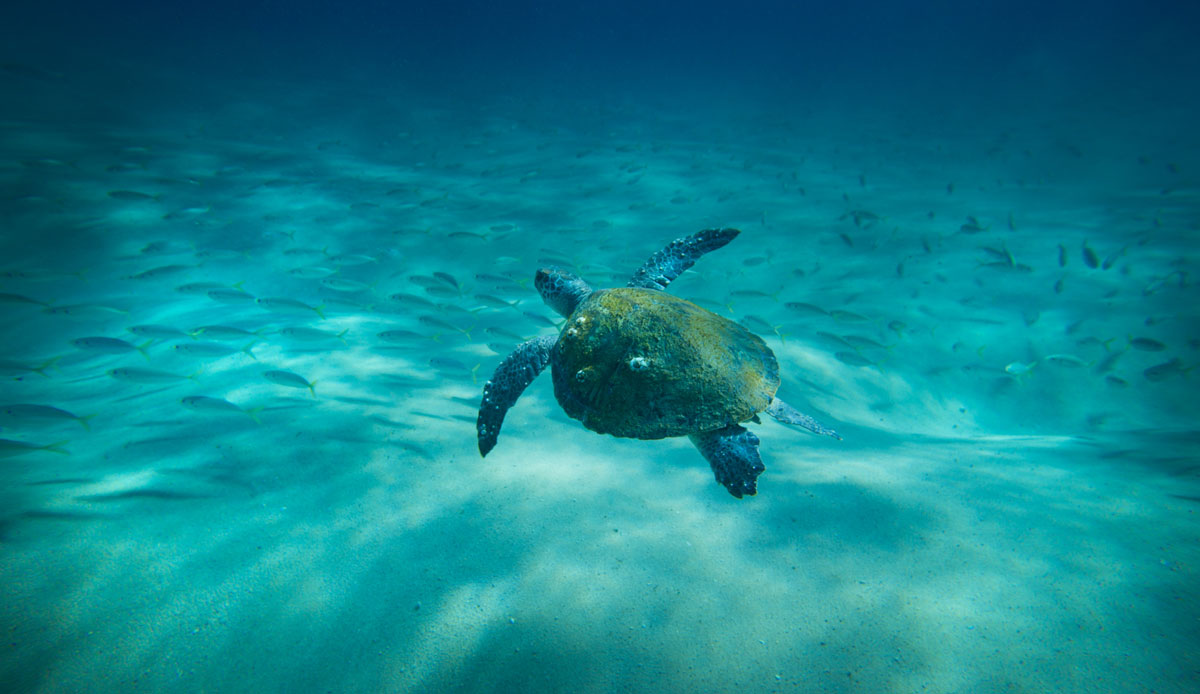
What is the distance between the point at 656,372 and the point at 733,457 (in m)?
0.75

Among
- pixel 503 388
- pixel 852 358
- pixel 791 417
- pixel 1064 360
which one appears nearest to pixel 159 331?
pixel 503 388

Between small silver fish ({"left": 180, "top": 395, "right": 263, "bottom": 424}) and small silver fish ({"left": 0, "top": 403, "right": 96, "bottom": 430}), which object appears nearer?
small silver fish ({"left": 0, "top": 403, "right": 96, "bottom": 430})

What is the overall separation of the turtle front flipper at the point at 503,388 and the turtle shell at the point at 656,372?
46cm

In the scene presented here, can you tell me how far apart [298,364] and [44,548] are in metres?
3.09

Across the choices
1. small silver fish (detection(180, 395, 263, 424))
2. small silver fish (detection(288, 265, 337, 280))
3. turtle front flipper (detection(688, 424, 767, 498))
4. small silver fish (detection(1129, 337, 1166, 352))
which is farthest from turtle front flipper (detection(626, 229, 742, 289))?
small silver fish (detection(1129, 337, 1166, 352))

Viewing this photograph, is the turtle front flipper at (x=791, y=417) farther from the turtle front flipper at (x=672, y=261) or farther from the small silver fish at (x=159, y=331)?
the small silver fish at (x=159, y=331)

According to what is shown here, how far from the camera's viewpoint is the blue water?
2604 mm

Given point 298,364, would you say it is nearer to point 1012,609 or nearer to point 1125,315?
point 1012,609

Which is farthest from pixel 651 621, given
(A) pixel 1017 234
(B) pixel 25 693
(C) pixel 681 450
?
(A) pixel 1017 234

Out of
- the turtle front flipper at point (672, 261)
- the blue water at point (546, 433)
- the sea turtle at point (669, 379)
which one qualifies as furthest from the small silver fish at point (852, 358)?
the sea turtle at point (669, 379)

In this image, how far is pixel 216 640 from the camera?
2.68 meters

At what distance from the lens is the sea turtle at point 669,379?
8.94 feet

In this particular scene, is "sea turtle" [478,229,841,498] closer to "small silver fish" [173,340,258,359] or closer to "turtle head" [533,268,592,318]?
"turtle head" [533,268,592,318]

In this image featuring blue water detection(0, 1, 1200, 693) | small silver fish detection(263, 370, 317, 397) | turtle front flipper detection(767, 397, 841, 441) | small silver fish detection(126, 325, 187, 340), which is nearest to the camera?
blue water detection(0, 1, 1200, 693)
